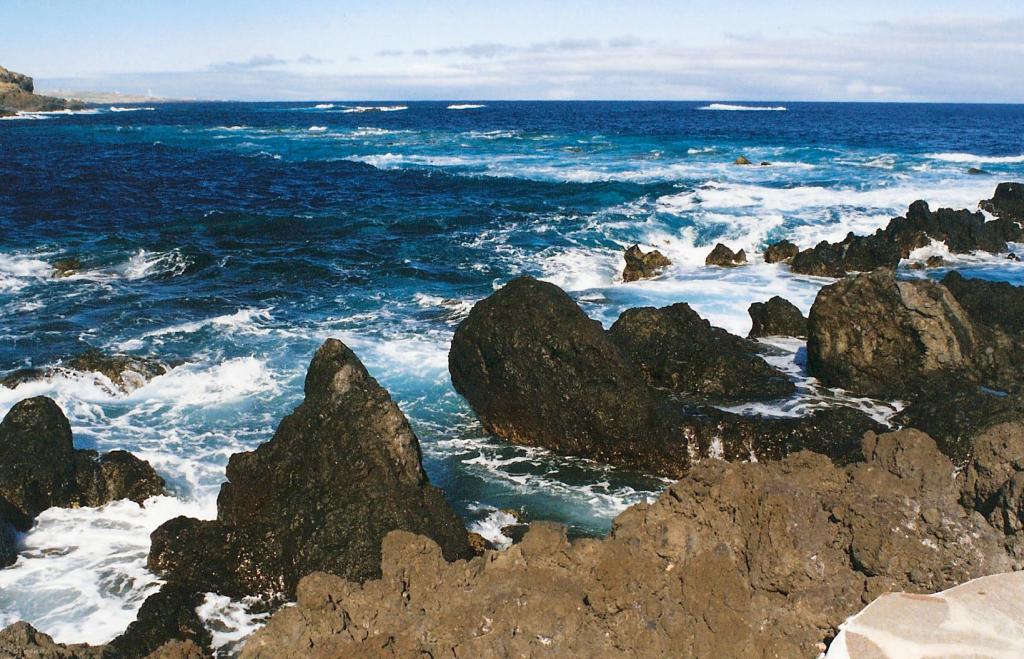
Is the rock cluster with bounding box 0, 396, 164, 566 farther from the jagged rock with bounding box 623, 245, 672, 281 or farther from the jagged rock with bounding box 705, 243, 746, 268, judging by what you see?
the jagged rock with bounding box 705, 243, 746, 268

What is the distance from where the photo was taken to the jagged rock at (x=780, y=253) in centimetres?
2502

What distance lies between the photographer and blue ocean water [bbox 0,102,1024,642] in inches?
403

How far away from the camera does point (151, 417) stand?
12.9 metres

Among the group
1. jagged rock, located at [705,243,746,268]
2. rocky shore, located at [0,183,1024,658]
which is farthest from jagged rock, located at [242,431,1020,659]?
jagged rock, located at [705,243,746,268]

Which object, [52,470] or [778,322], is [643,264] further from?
[52,470]

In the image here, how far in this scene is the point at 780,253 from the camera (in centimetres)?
2509

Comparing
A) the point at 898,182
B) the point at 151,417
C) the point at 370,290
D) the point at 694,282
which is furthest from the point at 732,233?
the point at 151,417

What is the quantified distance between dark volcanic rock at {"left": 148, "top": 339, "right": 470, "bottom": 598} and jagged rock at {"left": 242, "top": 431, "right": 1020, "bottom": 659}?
2.03 meters

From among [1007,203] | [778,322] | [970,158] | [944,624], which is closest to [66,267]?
[778,322]

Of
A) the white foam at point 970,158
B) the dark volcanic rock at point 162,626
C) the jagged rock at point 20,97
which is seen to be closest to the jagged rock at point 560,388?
the dark volcanic rock at point 162,626

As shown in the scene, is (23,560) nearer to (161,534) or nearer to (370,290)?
(161,534)

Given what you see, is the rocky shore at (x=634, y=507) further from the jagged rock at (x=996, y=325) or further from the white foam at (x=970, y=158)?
the white foam at (x=970, y=158)

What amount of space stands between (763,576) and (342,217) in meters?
28.0

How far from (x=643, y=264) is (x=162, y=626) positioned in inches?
717
